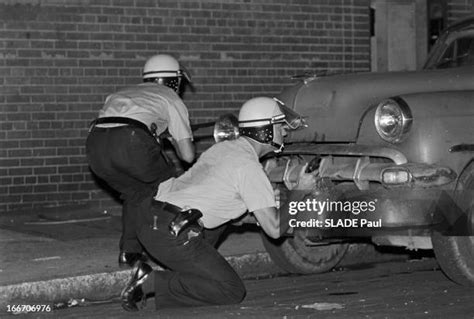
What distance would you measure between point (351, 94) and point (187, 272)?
7.32ft

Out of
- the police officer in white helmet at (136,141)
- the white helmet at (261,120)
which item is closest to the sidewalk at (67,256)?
the police officer in white helmet at (136,141)

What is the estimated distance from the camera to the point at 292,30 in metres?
13.7

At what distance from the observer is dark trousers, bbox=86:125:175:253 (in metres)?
8.16

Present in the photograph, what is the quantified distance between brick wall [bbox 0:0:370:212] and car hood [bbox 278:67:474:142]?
3998 millimetres

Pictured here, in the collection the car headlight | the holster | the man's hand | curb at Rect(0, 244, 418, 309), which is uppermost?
the car headlight

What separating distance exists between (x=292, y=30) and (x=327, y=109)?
5094 mm

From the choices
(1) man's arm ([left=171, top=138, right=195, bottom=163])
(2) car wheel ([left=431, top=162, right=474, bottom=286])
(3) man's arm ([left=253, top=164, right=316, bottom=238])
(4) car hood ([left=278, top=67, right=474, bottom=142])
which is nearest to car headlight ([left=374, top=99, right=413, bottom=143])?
(4) car hood ([left=278, top=67, right=474, bottom=142])

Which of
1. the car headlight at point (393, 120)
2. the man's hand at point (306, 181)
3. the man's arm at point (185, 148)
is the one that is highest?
the car headlight at point (393, 120)

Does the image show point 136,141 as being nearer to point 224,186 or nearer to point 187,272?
point 224,186

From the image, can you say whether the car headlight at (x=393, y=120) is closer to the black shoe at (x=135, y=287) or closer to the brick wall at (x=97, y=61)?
the black shoe at (x=135, y=287)

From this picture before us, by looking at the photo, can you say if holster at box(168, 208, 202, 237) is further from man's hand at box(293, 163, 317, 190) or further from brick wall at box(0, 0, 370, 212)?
brick wall at box(0, 0, 370, 212)

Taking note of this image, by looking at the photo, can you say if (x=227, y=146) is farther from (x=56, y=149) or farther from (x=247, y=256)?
(x=56, y=149)

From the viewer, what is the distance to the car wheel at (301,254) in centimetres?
895

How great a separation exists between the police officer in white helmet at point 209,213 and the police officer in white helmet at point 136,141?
506 millimetres
